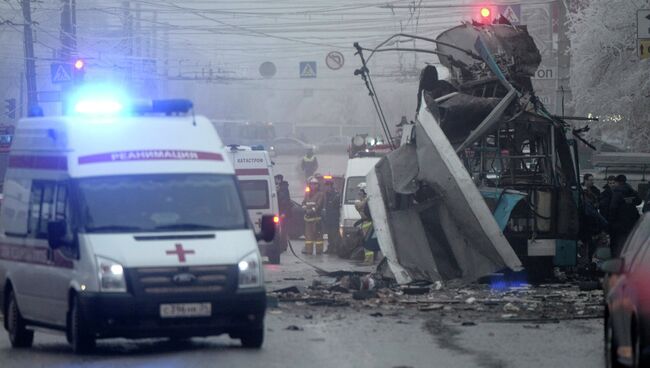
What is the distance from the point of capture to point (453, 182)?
19.6m

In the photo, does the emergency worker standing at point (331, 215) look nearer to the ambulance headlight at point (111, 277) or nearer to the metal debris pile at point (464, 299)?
the metal debris pile at point (464, 299)

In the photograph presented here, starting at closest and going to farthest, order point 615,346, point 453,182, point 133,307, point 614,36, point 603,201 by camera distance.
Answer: point 615,346
point 133,307
point 453,182
point 603,201
point 614,36

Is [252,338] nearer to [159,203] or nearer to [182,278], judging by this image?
[182,278]

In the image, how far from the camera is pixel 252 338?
13055mm

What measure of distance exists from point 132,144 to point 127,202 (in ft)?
2.00

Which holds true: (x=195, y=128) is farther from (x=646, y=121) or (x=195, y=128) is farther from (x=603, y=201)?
(x=646, y=121)

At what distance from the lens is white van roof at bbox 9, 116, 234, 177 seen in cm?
1318

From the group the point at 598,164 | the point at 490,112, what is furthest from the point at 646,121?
the point at 490,112

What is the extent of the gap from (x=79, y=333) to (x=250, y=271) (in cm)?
165

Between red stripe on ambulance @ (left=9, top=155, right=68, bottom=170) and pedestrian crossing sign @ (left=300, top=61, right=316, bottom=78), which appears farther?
pedestrian crossing sign @ (left=300, top=61, right=316, bottom=78)

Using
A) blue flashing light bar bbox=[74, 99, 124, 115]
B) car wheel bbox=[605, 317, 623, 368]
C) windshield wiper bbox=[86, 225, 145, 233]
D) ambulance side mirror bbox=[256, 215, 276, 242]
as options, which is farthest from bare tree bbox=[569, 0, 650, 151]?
car wheel bbox=[605, 317, 623, 368]

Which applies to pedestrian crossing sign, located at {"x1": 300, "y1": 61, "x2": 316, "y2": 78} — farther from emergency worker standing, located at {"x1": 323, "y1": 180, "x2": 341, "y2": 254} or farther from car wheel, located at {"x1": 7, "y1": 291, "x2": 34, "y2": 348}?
car wheel, located at {"x1": 7, "y1": 291, "x2": 34, "y2": 348}

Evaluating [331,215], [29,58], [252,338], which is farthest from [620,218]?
[29,58]

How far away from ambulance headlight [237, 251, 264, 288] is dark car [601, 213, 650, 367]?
3181mm
